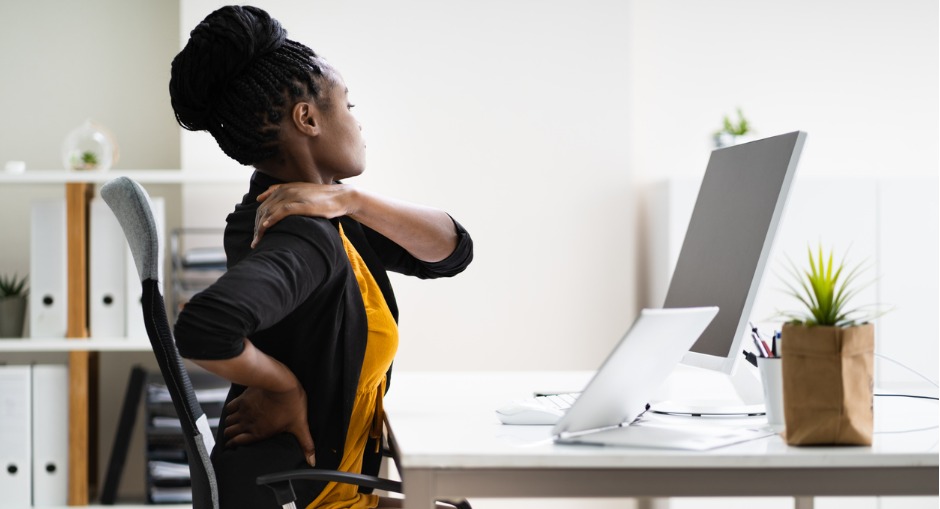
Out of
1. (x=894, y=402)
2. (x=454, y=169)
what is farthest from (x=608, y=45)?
(x=894, y=402)

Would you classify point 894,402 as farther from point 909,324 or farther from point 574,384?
point 909,324

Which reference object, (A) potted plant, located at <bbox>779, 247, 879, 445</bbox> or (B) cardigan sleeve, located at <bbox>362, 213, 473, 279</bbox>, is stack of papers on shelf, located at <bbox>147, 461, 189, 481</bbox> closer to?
(B) cardigan sleeve, located at <bbox>362, 213, 473, 279</bbox>

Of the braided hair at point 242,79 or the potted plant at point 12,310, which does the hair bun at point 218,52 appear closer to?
the braided hair at point 242,79

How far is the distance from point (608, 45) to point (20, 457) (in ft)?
8.10

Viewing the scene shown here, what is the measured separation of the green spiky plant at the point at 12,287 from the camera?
311 centimetres

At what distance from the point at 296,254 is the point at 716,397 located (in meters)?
0.88

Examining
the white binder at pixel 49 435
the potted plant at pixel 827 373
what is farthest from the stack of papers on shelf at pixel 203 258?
the potted plant at pixel 827 373

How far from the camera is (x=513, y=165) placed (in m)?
3.44

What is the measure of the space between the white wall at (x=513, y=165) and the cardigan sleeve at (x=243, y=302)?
2.23 meters

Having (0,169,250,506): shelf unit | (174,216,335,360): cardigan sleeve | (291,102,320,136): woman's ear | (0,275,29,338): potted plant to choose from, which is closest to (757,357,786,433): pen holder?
(174,216,335,360): cardigan sleeve

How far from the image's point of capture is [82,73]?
11.3 ft

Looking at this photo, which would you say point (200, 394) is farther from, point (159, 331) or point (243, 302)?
point (243, 302)

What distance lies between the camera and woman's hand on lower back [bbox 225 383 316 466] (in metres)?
1.31

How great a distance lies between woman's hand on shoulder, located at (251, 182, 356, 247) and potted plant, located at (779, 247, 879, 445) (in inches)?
25.0
